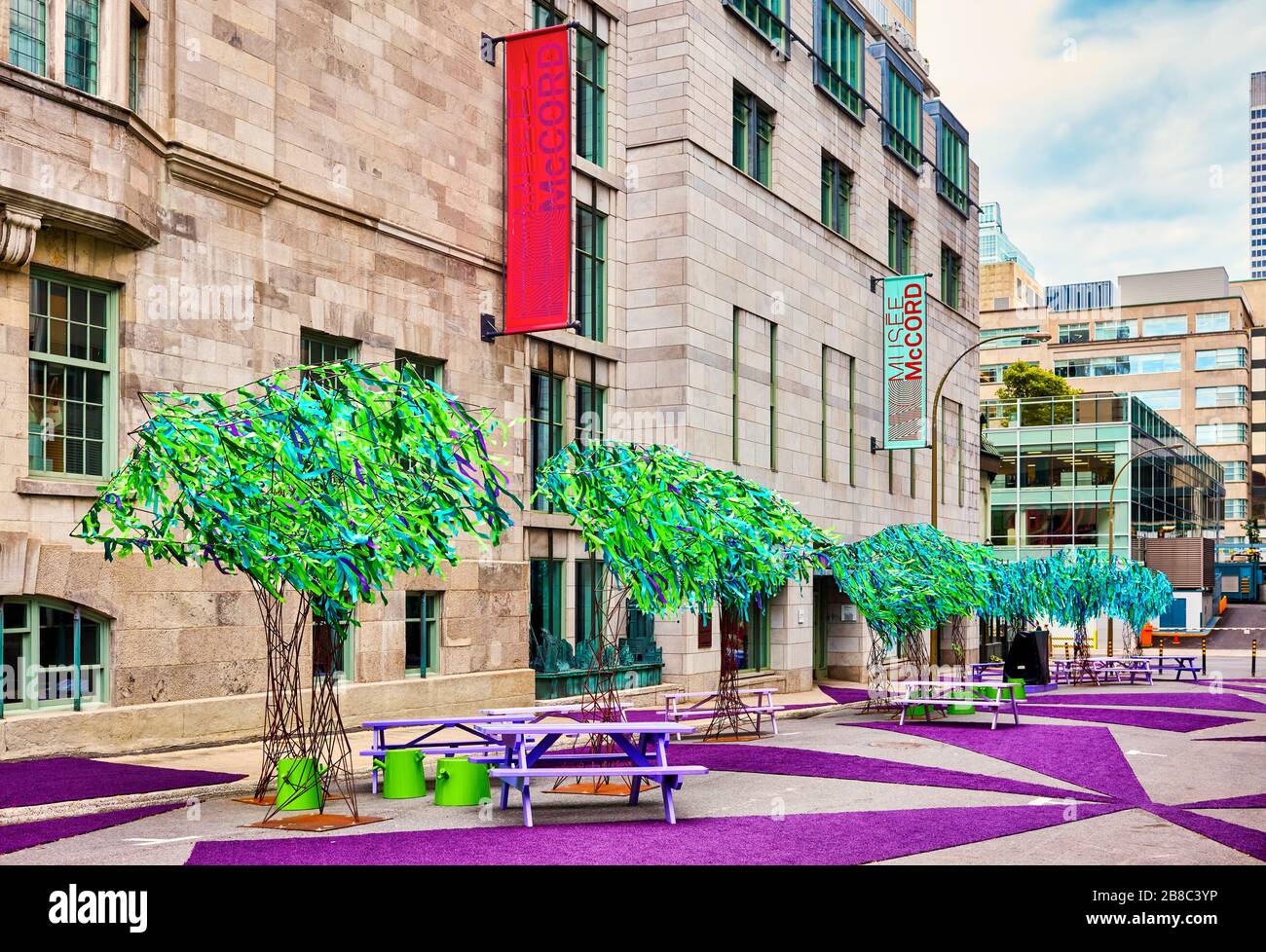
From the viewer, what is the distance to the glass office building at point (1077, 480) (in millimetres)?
69500

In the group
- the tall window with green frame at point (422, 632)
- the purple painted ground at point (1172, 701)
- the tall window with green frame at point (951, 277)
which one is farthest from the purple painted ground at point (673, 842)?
the tall window with green frame at point (951, 277)

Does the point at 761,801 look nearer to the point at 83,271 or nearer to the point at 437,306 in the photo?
the point at 83,271

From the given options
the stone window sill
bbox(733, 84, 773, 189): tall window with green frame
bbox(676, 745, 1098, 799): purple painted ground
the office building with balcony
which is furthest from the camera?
the office building with balcony

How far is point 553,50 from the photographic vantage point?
2491 cm

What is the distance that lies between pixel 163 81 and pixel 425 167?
5.98m

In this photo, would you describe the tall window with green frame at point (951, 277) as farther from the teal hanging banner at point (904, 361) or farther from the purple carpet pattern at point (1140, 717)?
the purple carpet pattern at point (1140, 717)

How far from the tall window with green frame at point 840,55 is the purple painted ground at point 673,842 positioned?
28601 mm

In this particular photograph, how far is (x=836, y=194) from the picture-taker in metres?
39.4

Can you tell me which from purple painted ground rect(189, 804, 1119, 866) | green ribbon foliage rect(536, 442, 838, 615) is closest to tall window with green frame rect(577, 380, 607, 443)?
green ribbon foliage rect(536, 442, 838, 615)

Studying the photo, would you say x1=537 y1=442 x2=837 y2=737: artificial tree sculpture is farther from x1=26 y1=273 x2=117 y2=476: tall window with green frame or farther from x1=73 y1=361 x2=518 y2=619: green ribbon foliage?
x1=26 y1=273 x2=117 y2=476: tall window with green frame

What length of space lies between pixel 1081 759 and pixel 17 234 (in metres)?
15.4

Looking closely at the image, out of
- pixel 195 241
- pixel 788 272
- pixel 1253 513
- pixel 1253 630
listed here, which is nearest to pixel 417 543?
pixel 195 241

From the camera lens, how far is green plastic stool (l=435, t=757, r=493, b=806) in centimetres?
1378

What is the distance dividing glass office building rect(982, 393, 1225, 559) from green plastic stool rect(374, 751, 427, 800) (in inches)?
2322
